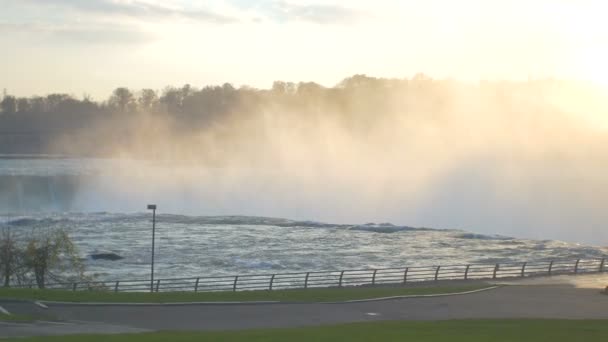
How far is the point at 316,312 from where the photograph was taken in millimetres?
33500

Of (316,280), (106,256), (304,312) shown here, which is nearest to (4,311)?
(304,312)

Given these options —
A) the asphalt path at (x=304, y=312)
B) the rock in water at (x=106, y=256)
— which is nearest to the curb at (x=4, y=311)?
the asphalt path at (x=304, y=312)

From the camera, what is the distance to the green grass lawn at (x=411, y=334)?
23562 millimetres

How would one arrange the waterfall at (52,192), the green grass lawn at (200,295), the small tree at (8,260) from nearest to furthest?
the green grass lawn at (200,295)
the small tree at (8,260)
the waterfall at (52,192)

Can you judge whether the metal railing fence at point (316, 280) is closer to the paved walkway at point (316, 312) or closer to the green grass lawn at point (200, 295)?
the green grass lawn at point (200, 295)

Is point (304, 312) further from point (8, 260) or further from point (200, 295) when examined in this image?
point (8, 260)

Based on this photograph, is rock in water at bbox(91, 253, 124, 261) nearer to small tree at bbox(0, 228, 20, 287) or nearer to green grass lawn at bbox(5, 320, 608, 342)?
small tree at bbox(0, 228, 20, 287)

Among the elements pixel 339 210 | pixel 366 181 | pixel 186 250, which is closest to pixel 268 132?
pixel 366 181

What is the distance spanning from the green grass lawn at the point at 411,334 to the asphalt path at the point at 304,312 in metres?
2.72

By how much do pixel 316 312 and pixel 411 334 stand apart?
880cm

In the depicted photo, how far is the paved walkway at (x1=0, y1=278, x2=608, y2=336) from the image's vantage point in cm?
2884

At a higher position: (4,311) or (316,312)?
(4,311)

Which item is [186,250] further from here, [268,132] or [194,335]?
[268,132]

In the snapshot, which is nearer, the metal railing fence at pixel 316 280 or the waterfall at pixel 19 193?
the metal railing fence at pixel 316 280
